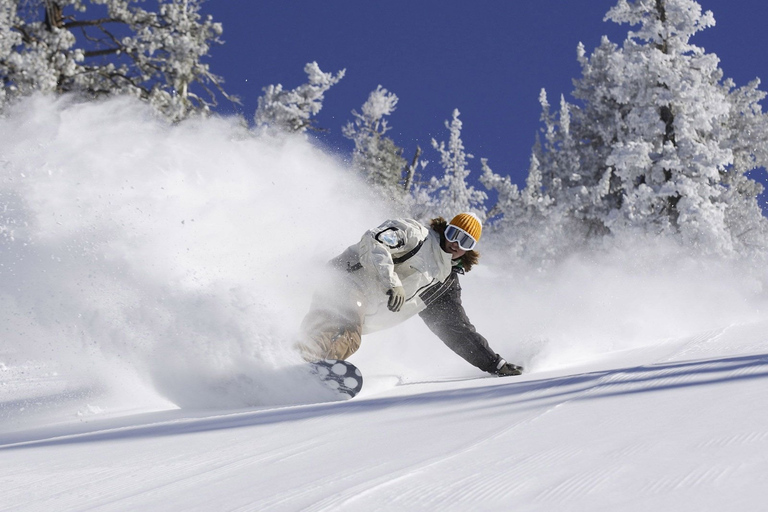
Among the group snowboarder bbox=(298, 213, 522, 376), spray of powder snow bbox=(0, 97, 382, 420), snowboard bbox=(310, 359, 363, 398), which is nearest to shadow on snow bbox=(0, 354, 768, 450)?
snowboard bbox=(310, 359, 363, 398)

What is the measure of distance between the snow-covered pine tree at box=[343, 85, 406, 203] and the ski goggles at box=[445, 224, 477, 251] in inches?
994

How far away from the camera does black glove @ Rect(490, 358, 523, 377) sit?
587 cm

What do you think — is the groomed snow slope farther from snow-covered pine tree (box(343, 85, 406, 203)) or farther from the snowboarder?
snow-covered pine tree (box(343, 85, 406, 203))

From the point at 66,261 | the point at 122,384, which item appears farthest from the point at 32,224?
the point at 122,384

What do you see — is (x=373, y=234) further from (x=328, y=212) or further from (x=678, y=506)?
(x=678, y=506)

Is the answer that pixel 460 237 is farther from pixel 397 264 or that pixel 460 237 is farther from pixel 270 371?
pixel 270 371

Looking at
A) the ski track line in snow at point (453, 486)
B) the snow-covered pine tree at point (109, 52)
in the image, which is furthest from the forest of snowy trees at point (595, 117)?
the ski track line in snow at point (453, 486)

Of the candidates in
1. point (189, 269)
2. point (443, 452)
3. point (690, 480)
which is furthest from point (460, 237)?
point (690, 480)

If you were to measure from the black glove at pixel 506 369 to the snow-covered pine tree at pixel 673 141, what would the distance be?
16.1 meters

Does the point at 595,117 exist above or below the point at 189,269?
above

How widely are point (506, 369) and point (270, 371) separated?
2.11 m

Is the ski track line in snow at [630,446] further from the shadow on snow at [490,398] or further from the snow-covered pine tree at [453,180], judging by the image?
the snow-covered pine tree at [453,180]

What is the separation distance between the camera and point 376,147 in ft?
105

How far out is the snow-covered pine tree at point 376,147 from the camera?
1241 inches
